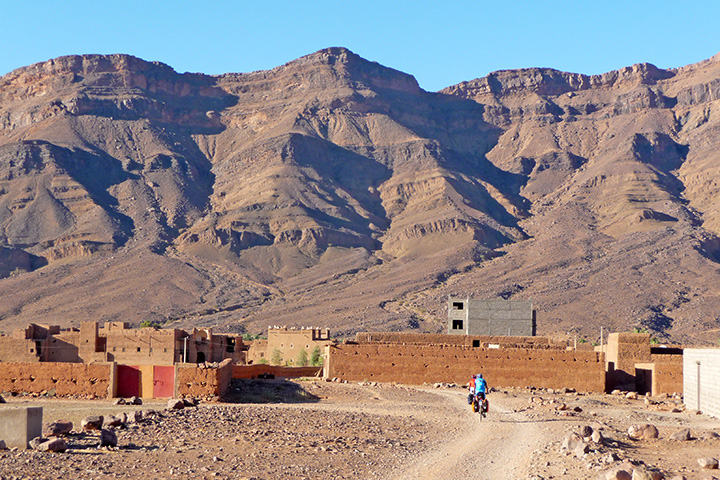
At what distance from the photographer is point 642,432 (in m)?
23.1

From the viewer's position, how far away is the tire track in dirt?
17.6 m

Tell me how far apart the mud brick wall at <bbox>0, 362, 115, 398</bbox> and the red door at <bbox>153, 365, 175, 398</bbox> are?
1.23 m

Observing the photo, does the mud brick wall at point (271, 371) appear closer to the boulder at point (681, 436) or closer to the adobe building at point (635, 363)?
the adobe building at point (635, 363)

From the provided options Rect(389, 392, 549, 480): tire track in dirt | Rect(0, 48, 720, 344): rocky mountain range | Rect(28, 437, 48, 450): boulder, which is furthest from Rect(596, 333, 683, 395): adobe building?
Rect(0, 48, 720, 344): rocky mountain range

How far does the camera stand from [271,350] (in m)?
64.6

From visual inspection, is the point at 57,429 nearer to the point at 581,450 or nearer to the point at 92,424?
the point at 92,424

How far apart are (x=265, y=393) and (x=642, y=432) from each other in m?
13.3

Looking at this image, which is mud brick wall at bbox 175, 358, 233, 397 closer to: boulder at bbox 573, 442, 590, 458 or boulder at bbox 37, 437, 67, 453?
boulder at bbox 37, 437, 67, 453

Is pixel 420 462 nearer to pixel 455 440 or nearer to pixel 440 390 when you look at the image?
pixel 455 440

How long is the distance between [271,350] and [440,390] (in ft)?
91.7

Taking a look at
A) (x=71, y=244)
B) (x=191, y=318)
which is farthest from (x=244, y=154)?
(x=191, y=318)

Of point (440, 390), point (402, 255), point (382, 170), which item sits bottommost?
point (440, 390)

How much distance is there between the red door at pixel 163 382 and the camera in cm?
2930

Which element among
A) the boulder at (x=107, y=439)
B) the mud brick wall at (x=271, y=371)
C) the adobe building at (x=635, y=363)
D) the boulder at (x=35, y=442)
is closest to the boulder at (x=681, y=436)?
the boulder at (x=107, y=439)
